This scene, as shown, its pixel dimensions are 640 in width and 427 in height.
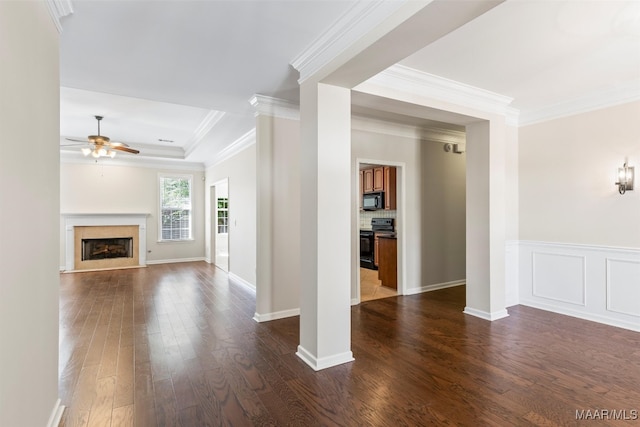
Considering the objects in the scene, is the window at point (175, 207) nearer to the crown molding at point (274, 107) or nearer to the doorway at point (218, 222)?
the doorway at point (218, 222)

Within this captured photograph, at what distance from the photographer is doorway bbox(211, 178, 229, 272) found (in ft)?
25.7

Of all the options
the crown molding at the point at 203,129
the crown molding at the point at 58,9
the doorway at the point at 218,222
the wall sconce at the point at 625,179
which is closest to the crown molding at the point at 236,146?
the crown molding at the point at 203,129

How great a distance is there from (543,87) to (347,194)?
8.79ft

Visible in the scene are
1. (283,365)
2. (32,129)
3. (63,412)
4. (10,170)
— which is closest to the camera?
(10,170)

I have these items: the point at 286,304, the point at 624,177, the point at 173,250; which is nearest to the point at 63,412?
the point at 286,304

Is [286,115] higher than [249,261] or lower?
higher

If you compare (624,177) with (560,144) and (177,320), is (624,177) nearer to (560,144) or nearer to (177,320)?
(560,144)

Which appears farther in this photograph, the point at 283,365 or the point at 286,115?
the point at 286,115

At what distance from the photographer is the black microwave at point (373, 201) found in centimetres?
653

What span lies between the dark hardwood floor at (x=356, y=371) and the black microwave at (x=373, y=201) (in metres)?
2.72

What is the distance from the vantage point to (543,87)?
354cm

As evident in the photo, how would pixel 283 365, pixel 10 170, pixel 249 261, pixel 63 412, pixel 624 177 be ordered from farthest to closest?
1. pixel 249 261
2. pixel 624 177
3. pixel 283 365
4. pixel 63 412
5. pixel 10 170

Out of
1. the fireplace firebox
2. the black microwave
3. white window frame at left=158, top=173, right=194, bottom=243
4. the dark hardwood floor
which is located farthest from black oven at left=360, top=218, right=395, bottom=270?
the fireplace firebox

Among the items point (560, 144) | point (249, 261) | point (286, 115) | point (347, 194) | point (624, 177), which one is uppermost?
point (286, 115)
